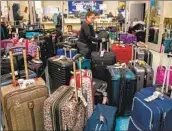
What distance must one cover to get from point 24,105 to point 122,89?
3.94 ft

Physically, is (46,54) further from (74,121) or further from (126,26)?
(126,26)

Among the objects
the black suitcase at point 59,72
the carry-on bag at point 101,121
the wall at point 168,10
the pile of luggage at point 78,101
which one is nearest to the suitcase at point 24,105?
→ the pile of luggage at point 78,101

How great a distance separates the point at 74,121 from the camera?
1.85 m

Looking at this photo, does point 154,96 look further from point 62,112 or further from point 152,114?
point 62,112

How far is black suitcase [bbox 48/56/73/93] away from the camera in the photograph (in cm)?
273

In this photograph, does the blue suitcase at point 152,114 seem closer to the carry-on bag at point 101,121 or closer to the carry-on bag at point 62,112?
the carry-on bag at point 101,121

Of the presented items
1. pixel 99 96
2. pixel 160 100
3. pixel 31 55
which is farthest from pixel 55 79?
pixel 160 100

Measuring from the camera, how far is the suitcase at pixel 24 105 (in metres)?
1.70

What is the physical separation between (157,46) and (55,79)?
4695 millimetres

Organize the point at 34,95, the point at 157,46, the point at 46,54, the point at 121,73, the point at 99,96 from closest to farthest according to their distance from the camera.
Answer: the point at 34,95
the point at 121,73
the point at 99,96
the point at 46,54
the point at 157,46

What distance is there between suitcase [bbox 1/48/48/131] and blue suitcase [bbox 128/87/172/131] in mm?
894

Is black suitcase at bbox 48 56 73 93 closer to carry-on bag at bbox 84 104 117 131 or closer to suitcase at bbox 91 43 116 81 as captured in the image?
suitcase at bbox 91 43 116 81

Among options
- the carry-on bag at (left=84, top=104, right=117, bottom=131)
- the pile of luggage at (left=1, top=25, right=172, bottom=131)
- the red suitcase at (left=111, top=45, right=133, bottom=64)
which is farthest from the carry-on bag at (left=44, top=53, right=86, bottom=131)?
the red suitcase at (left=111, top=45, right=133, bottom=64)

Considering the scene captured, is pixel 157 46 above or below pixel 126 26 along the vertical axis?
below
